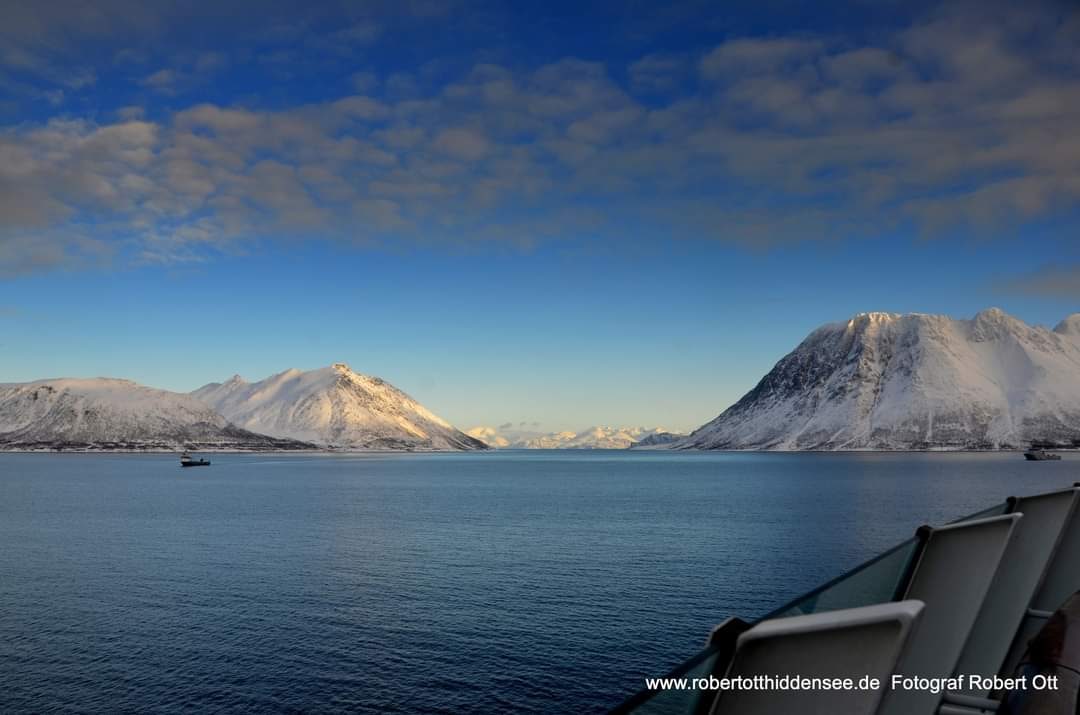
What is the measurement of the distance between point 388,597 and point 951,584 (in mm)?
50053

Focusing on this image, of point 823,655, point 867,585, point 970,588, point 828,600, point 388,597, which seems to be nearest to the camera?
point 823,655

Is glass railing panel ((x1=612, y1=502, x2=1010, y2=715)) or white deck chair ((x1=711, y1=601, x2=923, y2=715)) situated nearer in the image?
white deck chair ((x1=711, y1=601, x2=923, y2=715))

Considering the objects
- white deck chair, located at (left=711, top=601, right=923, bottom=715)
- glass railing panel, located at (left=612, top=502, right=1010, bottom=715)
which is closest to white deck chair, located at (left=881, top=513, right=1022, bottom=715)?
glass railing panel, located at (left=612, top=502, right=1010, bottom=715)

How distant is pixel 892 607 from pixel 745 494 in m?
154

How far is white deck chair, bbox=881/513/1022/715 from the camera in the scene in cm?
854

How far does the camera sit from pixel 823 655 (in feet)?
14.8

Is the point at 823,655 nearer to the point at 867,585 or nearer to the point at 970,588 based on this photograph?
the point at 867,585

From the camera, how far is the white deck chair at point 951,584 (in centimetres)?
854

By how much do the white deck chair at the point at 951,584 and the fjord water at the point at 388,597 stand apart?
25423mm

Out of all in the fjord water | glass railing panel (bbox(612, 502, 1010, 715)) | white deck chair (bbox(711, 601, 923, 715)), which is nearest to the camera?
white deck chair (bbox(711, 601, 923, 715))

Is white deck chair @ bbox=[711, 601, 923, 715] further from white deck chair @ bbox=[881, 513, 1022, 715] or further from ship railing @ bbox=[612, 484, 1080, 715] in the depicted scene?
white deck chair @ bbox=[881, 513, 1022, 715]

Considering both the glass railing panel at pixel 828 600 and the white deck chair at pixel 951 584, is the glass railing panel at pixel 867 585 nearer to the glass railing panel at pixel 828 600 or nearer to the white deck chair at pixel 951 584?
the glass railing panel at pixel 828 600

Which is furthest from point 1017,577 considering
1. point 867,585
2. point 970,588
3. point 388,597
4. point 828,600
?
point 388,597

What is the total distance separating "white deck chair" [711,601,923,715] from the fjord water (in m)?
29.5
